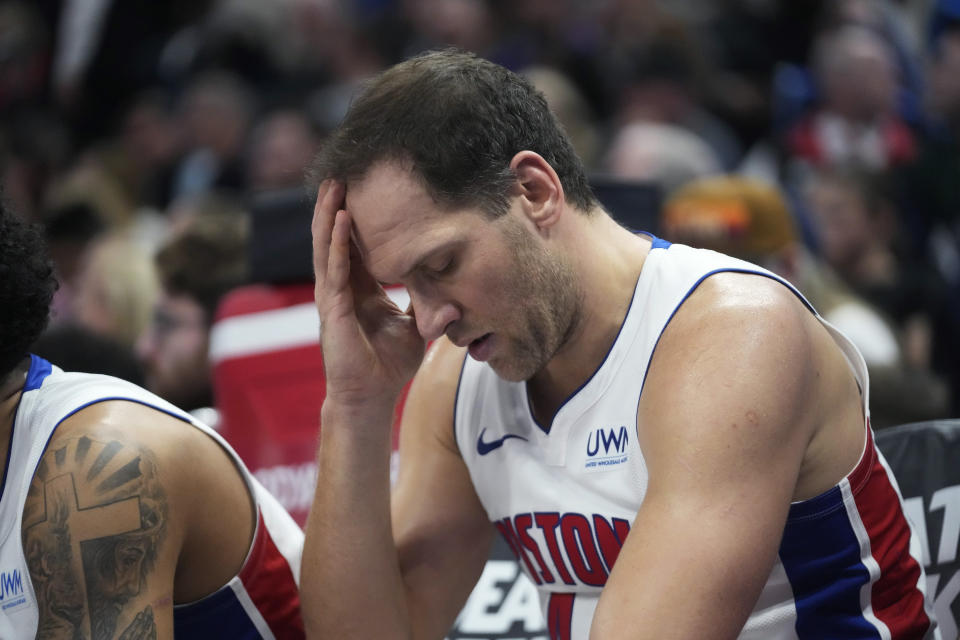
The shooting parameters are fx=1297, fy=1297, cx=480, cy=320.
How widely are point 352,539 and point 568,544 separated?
40 cm

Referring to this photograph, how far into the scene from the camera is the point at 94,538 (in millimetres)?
1968

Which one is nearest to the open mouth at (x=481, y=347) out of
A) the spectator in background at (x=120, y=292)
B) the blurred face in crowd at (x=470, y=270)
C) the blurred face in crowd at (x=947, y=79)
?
the blurred face in crowd at (x=470, y=270)

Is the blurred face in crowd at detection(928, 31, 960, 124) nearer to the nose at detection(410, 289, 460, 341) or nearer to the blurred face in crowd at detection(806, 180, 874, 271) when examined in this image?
the blurred face in crowd at detection(806, 180, 874, 271)

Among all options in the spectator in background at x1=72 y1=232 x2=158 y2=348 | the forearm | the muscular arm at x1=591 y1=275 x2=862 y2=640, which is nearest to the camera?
the muscular arm at x1=591 y1=275 x2=862 y2=640

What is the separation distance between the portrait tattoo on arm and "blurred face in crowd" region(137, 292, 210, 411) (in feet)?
7.65

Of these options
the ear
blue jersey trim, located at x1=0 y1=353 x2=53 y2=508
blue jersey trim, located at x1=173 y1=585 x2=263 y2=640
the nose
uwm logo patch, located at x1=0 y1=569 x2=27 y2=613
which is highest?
the ear

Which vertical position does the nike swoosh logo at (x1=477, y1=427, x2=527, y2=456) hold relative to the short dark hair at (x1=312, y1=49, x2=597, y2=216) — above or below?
below

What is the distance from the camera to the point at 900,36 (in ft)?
22.6

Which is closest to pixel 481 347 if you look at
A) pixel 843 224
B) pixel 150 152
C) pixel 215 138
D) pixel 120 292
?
pixel 120 292

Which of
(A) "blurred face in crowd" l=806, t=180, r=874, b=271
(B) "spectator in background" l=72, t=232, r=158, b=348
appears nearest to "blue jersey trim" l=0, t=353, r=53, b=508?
(B) "spectator in background" l=72, t=232, r=158, b=348

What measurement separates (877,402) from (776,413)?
1.56m

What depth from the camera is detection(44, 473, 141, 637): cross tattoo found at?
1963 mm

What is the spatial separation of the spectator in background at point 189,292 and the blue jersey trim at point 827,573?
2592mm

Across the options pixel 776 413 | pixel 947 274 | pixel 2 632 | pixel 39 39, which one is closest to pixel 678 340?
pixel 776 413
